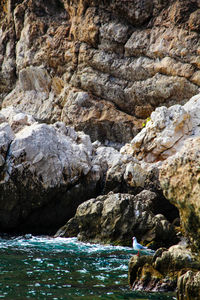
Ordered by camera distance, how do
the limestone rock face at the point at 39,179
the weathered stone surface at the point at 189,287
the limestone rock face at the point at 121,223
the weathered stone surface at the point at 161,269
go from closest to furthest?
the weathered stone surface at the point at 189,287, the weathered stone surface at the point at 161,269, the limestone rock face at the point at 121,223, the limestone rock face at the point at 39,179

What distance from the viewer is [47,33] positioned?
38875mm

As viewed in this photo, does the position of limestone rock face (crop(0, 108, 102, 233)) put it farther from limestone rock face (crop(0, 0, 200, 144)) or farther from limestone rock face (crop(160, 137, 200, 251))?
limestone rock face (crop(0, 0, 200, 144))

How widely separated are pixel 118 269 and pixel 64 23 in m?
31.6

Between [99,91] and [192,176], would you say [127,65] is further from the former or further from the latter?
[192,176]

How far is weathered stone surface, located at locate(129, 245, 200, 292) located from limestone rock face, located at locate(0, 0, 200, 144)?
75.7 feet

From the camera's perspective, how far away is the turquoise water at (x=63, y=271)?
8.69 metres

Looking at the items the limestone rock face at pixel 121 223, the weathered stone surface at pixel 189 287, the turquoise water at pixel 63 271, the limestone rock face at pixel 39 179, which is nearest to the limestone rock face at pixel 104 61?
the limestone rock face at pixel 39 179

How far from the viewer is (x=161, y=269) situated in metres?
9.28

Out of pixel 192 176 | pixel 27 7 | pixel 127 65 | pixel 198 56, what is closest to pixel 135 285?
pixel 192 176

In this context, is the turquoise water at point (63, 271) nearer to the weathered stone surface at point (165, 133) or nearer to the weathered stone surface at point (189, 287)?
the weathered stone surface at point (189, 287)

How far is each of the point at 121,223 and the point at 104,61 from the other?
848 inches

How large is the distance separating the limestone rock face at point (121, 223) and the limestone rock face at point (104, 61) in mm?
16873

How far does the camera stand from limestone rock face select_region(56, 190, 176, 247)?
15703 millimetres

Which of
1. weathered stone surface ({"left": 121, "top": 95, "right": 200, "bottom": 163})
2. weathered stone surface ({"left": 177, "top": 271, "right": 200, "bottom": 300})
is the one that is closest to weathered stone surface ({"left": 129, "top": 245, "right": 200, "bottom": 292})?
weathered stone surface ({"left": 177, "top": 271, "right": 200, "bottom": 300})
